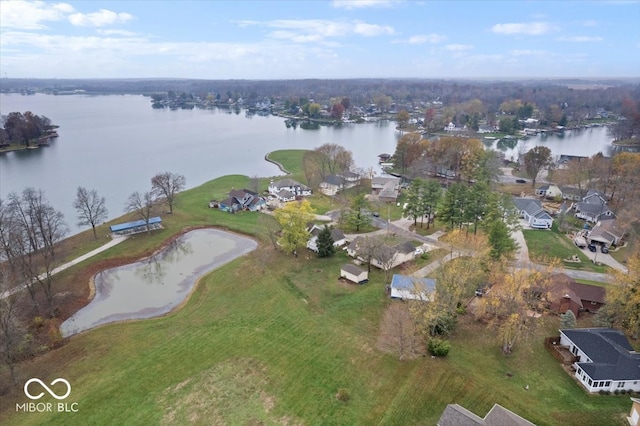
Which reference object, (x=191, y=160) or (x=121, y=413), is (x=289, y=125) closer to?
(x=191, y=160)

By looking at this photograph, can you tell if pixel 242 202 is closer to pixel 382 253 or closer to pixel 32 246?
pixel 32 246

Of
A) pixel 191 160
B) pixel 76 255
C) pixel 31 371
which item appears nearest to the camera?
pixel 31 371

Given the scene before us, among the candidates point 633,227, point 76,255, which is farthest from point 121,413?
point 633,227

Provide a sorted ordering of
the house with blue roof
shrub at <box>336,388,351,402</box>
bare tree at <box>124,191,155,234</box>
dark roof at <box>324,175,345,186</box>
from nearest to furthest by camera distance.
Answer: shrub at <box>336,388,351,402</box> → the house with blue roof → bare tree at <box>124,191,155,234</box> → dark roof at <box>324,175,345,186</box>

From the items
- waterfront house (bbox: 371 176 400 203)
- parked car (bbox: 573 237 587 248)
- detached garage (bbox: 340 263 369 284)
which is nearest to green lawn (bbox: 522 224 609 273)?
parked car (bbox: 573 237 587 248)

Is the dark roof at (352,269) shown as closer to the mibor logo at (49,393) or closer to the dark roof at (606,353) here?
the dark roof at (606,353)

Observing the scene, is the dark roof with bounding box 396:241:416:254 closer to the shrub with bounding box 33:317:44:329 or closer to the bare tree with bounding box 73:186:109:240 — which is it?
the shrub with bounding box 33:317:44:329

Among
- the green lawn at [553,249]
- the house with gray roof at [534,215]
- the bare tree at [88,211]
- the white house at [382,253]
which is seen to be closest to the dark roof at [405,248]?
the white house at [382,253]
